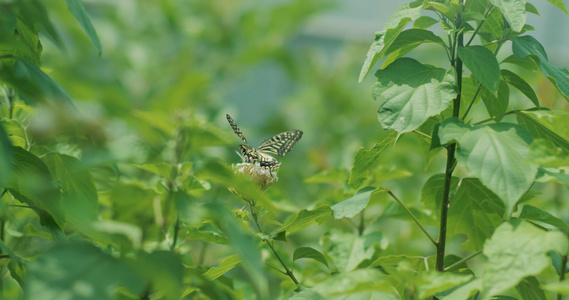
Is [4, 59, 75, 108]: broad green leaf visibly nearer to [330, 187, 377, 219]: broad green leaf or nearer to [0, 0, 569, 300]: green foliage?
[0, 0, 569, 300]: green foliage

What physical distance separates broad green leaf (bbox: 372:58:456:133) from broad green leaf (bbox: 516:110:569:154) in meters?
0.11

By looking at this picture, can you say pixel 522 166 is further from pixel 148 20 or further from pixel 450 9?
pixel 148 20

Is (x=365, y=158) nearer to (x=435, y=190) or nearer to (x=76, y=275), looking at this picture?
(x=435, y=190)

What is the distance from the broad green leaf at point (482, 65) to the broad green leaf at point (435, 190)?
0.65ft

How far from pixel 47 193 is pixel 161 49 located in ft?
6.39

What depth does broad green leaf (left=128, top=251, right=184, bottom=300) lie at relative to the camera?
1.57 feet

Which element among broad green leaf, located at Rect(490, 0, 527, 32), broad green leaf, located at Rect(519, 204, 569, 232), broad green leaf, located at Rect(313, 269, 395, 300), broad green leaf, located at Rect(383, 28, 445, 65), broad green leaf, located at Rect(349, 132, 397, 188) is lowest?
broad green leaf, located at Rect(519, 204, 569, 232)

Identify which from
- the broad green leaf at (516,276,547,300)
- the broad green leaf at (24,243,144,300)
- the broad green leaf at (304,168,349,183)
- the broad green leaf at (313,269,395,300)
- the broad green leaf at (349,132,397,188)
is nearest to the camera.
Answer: the broad green leaf at (24,243,144,300)

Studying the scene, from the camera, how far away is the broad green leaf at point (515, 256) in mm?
528

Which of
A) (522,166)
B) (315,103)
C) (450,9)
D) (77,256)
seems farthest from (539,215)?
(315,103)

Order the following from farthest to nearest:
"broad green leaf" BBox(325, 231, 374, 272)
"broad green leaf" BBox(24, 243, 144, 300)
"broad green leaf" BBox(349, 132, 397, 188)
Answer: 1. "broad green leaf" BBox(325, 231, 374, 272)
2. "broad green leaf" BBox(349, 132, 397, 188)
3. "broad green leaf" BBox(24, 243, 144, 300)

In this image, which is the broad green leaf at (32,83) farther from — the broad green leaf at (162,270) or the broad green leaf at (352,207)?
the broad green leaf at (352,207)

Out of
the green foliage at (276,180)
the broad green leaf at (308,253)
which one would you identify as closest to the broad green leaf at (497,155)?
the green foliage at (276,180)

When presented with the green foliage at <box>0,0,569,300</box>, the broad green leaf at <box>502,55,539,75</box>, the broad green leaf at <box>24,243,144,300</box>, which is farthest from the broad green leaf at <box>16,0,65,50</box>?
the broad green leaf at <box>502,55,539,75</box>
